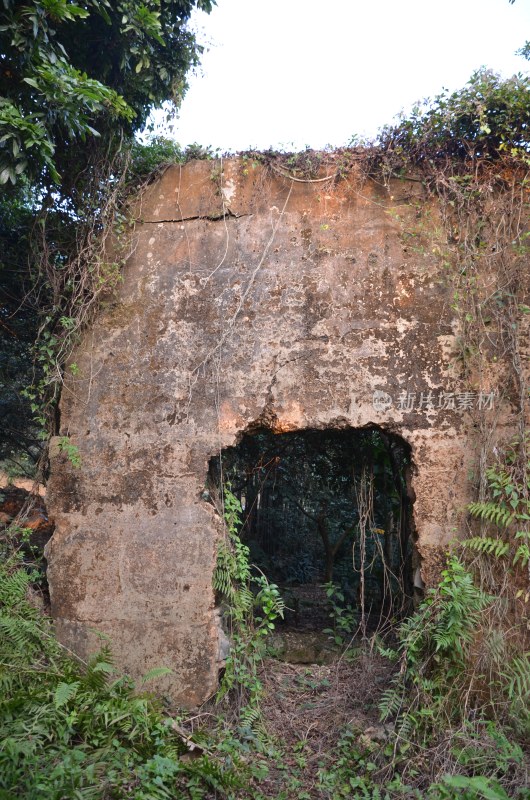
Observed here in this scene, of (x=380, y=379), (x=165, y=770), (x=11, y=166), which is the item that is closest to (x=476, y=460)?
(x=380, y=379)

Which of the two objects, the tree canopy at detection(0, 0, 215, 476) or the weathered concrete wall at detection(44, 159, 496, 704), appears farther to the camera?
the weathered concrete wall at detection(44, 159, 496, 704)

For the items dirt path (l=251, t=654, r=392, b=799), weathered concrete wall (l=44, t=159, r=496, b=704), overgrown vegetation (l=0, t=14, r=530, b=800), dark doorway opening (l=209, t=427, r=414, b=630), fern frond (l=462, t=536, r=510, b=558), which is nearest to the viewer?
overgrown vegetation (l=0, t=14, r=530, b=800)

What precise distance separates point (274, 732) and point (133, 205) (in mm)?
3884

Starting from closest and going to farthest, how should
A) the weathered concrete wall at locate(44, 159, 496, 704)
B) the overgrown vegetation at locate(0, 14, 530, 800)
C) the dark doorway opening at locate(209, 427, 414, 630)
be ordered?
the overgrown vegetation at locate(0, 14, 530, 800)
the weathered concrete wall at locate(44, 159, 496, 704)
the dark doorway opening at locate(209, 427, 414, 630)

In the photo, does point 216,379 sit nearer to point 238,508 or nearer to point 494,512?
point 238,508

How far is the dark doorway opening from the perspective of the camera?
18.3ft

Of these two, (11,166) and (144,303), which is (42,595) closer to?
(144,303)

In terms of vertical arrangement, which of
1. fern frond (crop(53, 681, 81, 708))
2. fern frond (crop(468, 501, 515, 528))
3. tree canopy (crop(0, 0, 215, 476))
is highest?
tree canopy (crop(0, 0, 215, 476))

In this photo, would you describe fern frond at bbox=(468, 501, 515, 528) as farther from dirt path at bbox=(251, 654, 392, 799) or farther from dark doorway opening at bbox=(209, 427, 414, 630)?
dirt path at bbox=(251, 654, 392, 799)

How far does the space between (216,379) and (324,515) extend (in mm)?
3120

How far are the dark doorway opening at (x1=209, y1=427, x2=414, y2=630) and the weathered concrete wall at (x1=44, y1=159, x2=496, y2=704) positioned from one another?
747mm

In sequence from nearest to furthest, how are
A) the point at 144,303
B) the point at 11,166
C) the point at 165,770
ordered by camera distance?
the point at 165,770, the point at 11,166, the point at 144,303

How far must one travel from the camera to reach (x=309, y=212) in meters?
4.38

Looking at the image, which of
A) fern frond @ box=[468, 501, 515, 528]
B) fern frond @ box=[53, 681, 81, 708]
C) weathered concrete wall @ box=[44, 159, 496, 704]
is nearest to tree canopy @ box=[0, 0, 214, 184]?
Result: weathered concrete wall @ box=[44, 159, 496, 704]
